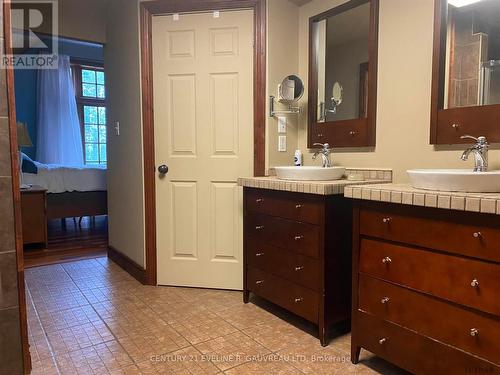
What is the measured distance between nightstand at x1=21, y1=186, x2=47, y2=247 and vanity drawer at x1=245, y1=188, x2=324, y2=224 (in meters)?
2.52

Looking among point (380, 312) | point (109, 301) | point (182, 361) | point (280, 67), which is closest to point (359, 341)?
point (380, 312)

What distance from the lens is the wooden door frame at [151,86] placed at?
252 cm

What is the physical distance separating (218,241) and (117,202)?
1175mm

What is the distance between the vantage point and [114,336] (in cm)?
201

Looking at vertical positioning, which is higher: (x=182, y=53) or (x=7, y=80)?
(x=182, y=53)

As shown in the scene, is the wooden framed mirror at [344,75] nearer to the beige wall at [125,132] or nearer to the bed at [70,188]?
the beige wall at [125,132]

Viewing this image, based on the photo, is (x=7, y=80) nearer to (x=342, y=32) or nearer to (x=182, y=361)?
(x=182, y=361)

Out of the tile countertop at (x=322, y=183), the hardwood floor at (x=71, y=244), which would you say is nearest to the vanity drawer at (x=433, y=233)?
the tile countertop at (x=322, y=183)

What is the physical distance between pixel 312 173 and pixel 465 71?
899 millimetres

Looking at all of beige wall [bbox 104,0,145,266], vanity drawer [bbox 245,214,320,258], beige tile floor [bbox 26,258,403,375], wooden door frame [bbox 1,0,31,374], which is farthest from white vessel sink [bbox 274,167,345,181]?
wooden door frame [bbox 1,0,31,374]

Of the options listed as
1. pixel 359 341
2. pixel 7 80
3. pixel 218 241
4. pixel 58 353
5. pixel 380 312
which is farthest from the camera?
pixel 218 241

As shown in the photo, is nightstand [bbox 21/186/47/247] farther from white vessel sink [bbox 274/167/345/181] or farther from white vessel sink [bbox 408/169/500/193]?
white vessel sink [bbox 408/169/500/193]

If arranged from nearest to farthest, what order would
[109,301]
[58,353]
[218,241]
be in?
[58,353] < [109,301] < [218,241]

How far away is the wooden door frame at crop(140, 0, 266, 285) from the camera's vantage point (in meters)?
2.52
